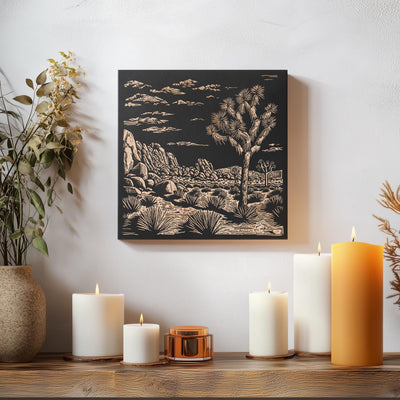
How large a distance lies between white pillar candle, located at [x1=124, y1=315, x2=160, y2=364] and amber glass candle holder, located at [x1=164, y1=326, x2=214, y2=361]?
1.5 inches

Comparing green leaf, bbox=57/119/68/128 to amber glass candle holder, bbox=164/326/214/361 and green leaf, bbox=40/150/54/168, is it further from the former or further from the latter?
amber glass candle holder, bbox=164/326/214/361

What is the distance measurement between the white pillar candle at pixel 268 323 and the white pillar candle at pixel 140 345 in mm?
190

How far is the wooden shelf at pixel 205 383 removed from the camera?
0.94 metres

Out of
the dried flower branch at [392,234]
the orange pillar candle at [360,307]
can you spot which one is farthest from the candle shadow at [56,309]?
the dried flower branch at [392,234]

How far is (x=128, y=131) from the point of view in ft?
3.78

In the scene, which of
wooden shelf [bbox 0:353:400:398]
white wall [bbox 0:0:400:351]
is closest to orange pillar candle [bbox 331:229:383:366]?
wooden shelf [bbox 0:353:400:398]

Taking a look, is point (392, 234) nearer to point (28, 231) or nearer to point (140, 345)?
point (140, 345)

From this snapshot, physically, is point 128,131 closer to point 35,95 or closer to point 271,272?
point 35,95

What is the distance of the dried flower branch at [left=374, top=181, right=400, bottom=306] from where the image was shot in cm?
111

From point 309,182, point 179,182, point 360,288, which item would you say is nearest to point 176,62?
point 179,182

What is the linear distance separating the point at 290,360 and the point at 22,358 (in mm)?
482

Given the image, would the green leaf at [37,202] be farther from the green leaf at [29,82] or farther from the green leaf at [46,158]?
the green leaf at [29,82]

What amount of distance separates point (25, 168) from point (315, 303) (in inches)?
24.0

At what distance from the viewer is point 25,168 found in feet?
3.59
